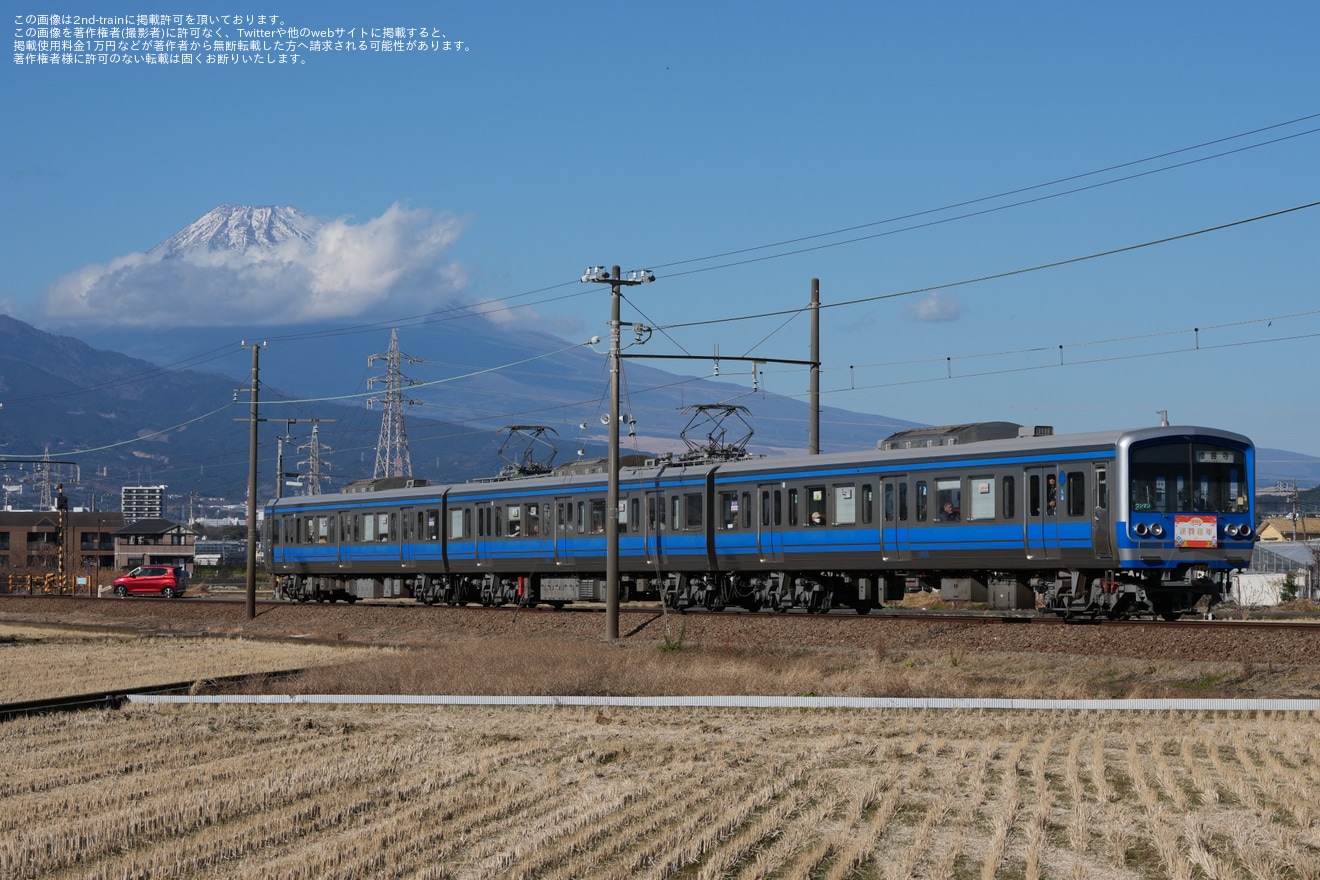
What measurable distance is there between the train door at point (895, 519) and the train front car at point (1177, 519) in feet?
11.0

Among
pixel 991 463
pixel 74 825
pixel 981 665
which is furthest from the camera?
pixel 991 463

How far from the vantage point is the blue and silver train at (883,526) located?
85.3 feet

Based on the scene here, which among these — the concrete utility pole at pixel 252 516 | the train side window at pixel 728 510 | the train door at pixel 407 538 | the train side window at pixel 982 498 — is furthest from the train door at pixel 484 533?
the train side window at pixel 982 498

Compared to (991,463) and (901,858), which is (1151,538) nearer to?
(991,463)

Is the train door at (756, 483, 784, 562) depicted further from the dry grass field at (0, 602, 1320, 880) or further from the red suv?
the red suv

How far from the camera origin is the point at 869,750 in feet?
53.6

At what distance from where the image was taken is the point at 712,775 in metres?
14.7

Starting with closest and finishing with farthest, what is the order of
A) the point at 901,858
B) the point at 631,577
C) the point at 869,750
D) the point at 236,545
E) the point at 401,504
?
the point at 901,858 → the point at 869,750 → the point at 631,577 → the point at 401,504 → the point at 236,545

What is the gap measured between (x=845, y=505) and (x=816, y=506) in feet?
2.81

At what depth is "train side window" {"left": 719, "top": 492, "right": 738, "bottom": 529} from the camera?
33656 mm

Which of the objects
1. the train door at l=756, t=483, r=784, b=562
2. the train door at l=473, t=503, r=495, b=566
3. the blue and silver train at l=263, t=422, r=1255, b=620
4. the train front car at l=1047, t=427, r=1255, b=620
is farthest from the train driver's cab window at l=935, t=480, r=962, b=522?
the train door at l=473, t=503, r=495, b=566

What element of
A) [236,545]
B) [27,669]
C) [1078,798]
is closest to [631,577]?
[27,669]

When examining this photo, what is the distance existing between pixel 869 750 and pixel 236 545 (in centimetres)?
16788

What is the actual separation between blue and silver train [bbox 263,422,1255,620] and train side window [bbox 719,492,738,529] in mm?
44
